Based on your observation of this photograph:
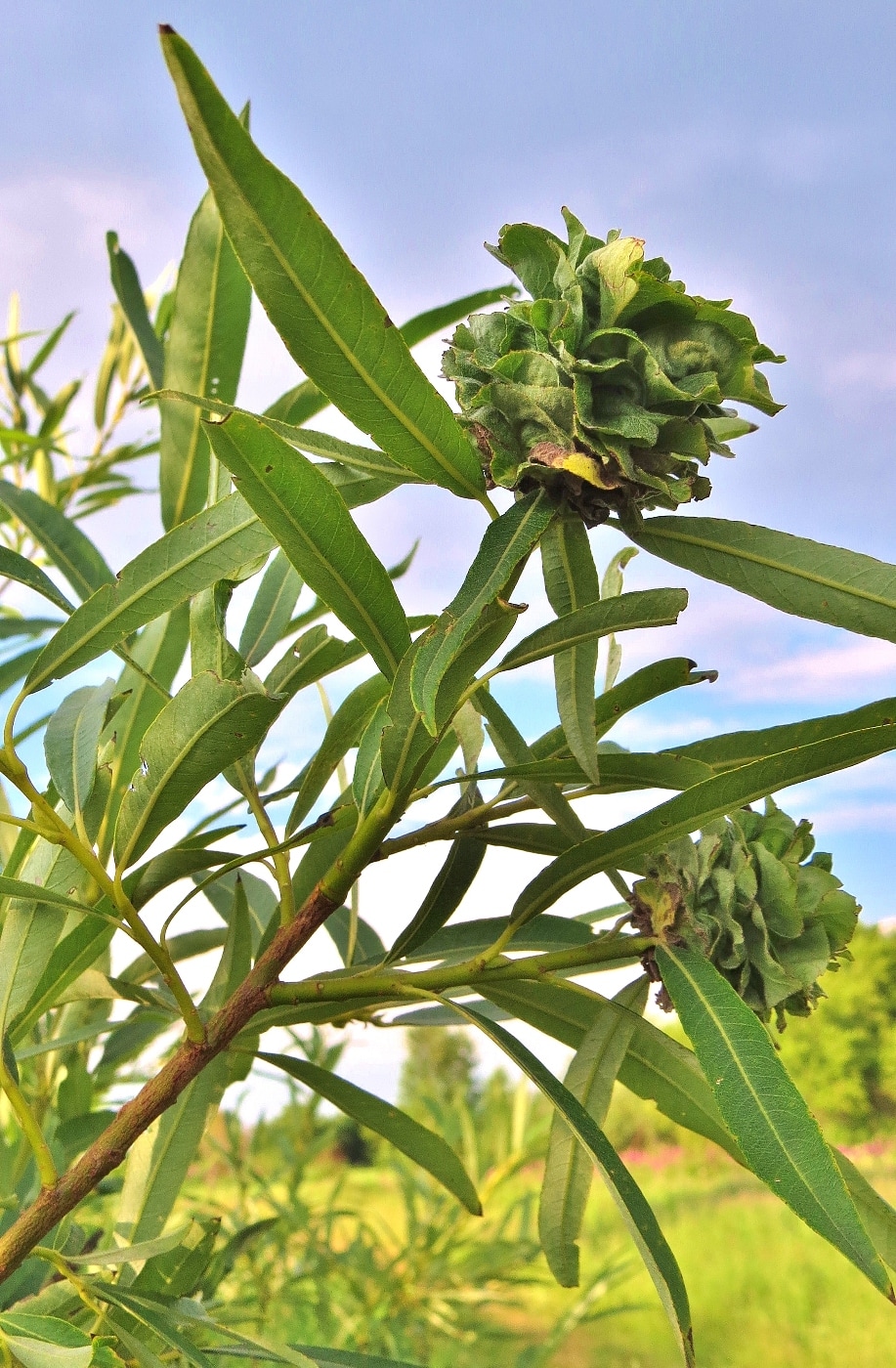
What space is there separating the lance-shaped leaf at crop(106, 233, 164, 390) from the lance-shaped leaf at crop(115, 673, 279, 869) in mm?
258

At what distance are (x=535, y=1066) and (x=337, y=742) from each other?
151 millimetres

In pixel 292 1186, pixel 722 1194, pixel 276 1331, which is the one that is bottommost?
pixel 276 1331

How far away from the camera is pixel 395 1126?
0.53 m

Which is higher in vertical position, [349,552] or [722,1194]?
[722,1194]

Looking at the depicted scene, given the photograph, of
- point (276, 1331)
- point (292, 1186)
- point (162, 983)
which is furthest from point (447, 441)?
point (276, 1331)

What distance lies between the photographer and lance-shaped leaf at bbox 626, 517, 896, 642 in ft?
1.27

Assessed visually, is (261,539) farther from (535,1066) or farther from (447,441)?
(535,1066)

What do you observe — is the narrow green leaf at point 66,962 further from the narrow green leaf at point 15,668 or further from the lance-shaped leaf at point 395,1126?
the narrow green leaf at point 15,668

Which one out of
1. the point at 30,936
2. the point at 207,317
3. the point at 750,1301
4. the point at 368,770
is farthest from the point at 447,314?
the point at 750,1301

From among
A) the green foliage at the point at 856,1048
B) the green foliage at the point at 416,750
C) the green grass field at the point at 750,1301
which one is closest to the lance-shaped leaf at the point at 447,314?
the green foliage at the point at 416,750

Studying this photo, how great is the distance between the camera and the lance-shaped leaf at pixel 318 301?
0.96 feet

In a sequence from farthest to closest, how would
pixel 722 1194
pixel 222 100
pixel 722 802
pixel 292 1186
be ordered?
pixel 722 1194 < pixel 292 1186 < pixel 722 802 < pixel 222 100

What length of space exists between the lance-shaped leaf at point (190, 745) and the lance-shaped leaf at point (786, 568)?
0.15 metres

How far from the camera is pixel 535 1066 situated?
0.43 meters
